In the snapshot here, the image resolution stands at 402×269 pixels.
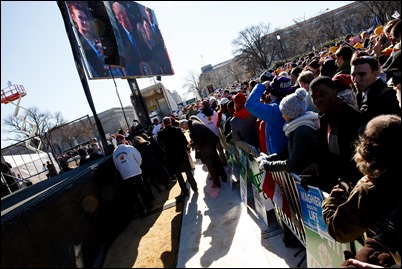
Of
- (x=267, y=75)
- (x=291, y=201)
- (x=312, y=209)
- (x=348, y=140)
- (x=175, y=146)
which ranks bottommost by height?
(x=291, y=201)

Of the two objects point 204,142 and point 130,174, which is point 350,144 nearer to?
point 204,142

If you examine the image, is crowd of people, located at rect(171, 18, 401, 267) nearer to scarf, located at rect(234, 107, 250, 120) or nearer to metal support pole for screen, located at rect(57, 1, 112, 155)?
scarf, located at rect(234, 107, 250, 120)

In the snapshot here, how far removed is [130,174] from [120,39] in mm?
11526

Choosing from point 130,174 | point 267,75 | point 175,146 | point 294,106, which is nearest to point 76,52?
point 130,174

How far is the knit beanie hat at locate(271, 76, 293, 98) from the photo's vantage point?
3.37m

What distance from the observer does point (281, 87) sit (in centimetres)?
339

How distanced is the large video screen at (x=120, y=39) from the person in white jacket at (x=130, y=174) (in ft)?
A: 10.5

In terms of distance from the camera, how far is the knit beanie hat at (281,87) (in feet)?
11.1

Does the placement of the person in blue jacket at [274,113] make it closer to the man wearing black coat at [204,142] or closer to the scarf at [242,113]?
the scarf at [242,113]

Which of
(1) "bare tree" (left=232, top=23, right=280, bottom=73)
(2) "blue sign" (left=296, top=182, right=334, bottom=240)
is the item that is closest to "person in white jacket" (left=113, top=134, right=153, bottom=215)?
(2) "blue sign" (left=296, top=182, right=334, bottom=240)

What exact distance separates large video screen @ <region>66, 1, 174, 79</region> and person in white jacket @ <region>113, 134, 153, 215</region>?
3.20m

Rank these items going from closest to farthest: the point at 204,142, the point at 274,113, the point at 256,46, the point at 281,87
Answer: the point at 274,113 < the point at 281,87 < the point at 204,142 < the point at 256,46

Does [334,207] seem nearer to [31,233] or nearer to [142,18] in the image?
[31,233]

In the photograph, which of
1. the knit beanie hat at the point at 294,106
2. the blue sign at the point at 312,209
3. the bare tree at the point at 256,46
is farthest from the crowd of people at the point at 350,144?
the bare tree at the point at 256,46
